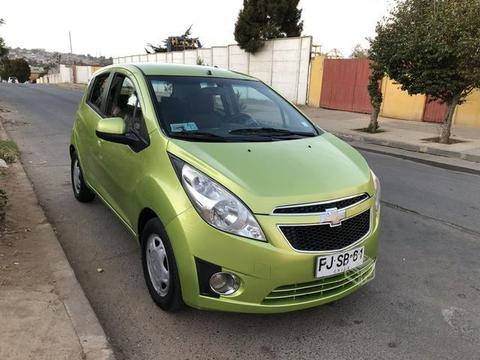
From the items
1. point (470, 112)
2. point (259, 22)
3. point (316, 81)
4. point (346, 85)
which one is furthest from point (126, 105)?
point (259, 22)

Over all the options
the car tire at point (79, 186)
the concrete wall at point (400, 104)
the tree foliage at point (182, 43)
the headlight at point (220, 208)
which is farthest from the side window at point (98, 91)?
the tree foliage at point (182, 43)

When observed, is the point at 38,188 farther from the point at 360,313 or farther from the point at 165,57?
the point at 165,57

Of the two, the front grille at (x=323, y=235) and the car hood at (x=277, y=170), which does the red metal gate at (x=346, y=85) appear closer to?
the car hood at (x=277, y=170)

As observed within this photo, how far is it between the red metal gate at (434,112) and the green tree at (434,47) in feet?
11.9

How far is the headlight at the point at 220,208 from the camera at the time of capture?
8.58 ft

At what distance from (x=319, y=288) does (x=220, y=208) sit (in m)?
0.80

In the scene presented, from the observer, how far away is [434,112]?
50.9 feet

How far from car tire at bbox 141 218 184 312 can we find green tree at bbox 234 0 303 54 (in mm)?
21822

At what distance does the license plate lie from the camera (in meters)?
2.71

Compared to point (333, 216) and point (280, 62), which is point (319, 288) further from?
point (280, 62)

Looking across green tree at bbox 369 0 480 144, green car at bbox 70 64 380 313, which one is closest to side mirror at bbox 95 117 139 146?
green car at bbox 70 64 380 313

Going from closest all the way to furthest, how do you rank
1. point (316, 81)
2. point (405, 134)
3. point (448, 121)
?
1. point (448, 121)
2. point (405, 134)
3. point (316, 81)

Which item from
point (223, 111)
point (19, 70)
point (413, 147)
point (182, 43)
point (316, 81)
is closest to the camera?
point (223, 111)

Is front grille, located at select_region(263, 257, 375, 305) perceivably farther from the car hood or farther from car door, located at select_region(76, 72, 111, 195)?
car door, located at select_region(76, 72, 111, 195)
